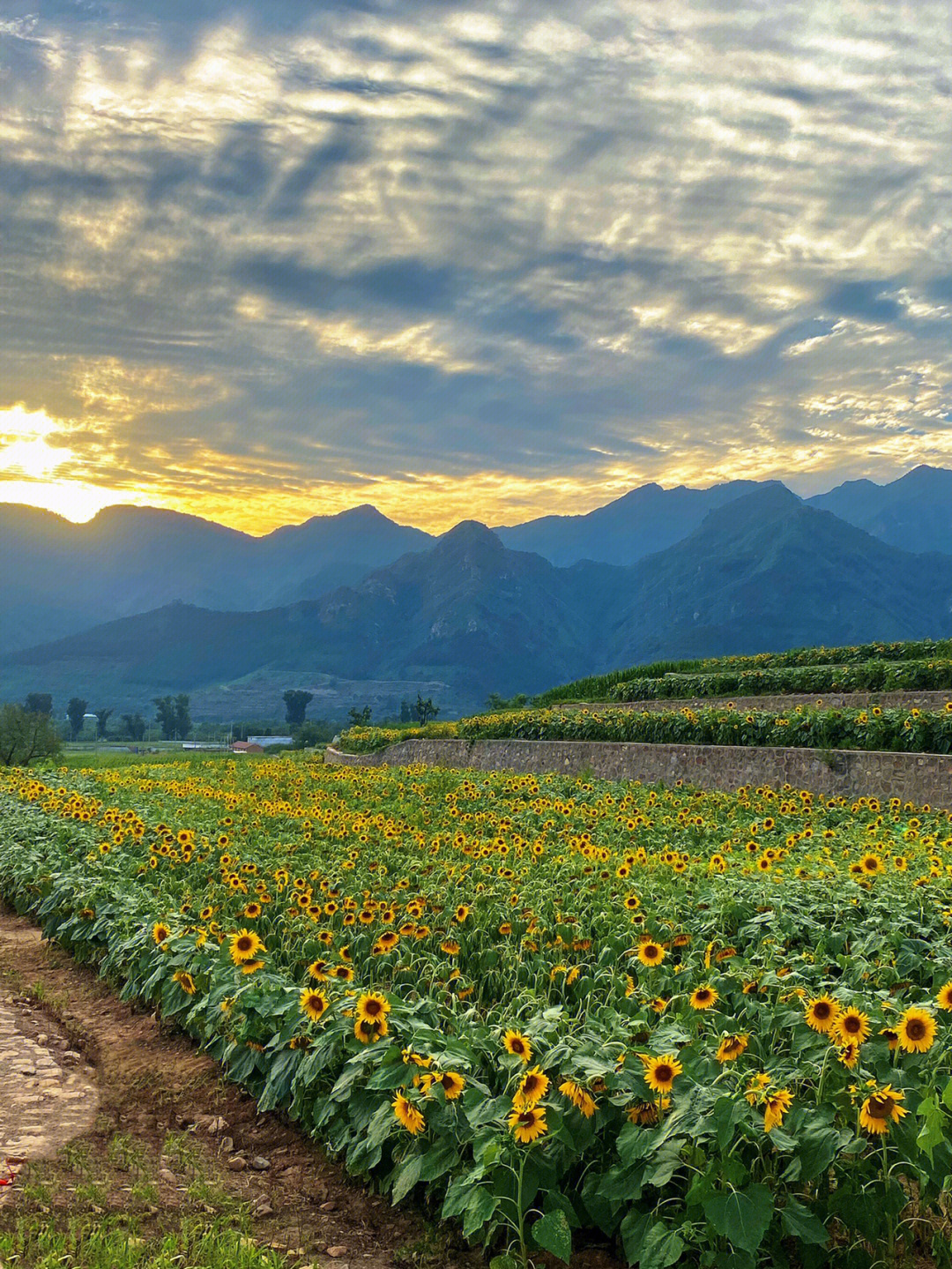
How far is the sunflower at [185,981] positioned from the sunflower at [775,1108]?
3.68 m

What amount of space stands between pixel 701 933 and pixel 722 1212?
292 centimetres

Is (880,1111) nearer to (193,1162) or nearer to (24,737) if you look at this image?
(193,1162)

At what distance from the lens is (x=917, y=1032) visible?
3680 mm

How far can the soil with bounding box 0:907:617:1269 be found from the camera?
12.9 feet

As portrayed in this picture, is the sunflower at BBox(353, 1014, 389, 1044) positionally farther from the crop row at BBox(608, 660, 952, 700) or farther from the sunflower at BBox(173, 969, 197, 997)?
the crop row at BBox(608, 660, 952, 700)

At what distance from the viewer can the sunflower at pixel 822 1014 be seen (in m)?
3.86

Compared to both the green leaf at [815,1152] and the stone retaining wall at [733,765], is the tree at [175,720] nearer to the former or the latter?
the stone retaining wall at [733,765]

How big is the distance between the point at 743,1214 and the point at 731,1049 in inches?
23.9

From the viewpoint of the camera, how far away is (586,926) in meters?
6.25

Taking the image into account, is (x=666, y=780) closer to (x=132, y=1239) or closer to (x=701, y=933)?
(x=701, y=933)

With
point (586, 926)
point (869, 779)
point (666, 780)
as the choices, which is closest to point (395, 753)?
point (666, 780)

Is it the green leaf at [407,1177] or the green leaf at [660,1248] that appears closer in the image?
the green leaf at [660,1248]

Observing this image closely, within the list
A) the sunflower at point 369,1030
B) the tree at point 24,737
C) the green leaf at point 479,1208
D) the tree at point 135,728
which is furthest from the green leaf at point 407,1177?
the tree at point 135,728

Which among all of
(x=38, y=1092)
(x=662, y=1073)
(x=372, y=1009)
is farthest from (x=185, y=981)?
(x=662, y=1073)
